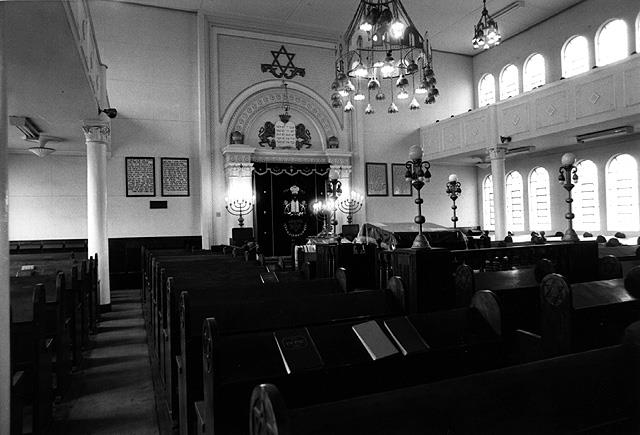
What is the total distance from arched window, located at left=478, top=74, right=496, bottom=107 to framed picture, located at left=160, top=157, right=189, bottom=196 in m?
9.18

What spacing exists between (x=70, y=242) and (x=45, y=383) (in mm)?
8147

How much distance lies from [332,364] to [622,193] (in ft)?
36.2

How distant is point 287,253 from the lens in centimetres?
1207

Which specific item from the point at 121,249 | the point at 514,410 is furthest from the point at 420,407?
the point at 121,249

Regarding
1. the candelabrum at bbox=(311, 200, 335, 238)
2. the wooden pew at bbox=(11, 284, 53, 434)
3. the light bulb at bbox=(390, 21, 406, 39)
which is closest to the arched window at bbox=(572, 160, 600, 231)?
the candelabrum at bbox=(311, 200, 335, 238)

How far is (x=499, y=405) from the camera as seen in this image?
4.10 feet

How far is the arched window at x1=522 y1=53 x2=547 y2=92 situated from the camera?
1212 cm

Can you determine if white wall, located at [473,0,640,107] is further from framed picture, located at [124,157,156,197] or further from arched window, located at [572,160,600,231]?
framed picture, located at [124,157,156,197]

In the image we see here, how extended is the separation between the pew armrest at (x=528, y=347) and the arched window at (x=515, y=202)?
11.6 m

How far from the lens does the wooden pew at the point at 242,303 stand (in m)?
2.46

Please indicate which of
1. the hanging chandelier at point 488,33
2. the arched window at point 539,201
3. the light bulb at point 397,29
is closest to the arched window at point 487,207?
the arched window at point 539,201

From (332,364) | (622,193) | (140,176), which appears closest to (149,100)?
(140,176)

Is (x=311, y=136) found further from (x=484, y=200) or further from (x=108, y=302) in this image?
(x=108, y=302)

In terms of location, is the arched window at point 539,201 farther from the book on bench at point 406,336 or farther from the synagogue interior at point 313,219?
the book on bench at point 406,336
